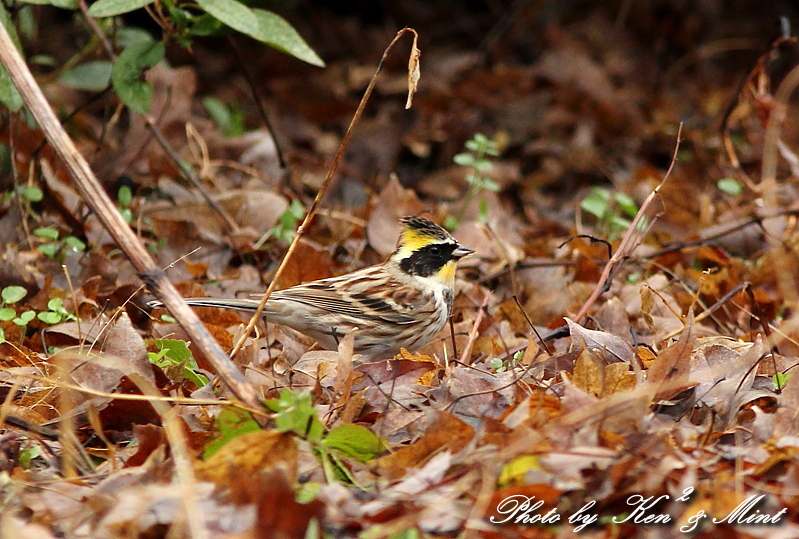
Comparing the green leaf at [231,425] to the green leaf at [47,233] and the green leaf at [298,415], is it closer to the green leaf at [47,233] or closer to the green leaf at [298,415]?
the green leaf at [298,415]

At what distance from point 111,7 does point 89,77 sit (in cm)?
235

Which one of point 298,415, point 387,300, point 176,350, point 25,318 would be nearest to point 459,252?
point 387,300

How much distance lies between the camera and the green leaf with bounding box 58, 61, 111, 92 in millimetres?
6566

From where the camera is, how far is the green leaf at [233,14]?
4543 millimetres

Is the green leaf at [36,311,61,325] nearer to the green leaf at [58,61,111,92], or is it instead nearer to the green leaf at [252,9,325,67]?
the green leaf at [252,9,325,67]

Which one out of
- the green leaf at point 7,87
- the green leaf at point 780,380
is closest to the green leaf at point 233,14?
the green leaf at point 7,87

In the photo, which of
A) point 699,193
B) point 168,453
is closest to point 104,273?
point 168,453

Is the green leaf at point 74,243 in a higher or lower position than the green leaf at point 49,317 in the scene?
lower

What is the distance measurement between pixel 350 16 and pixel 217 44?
153cm

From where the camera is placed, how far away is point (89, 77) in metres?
6.61

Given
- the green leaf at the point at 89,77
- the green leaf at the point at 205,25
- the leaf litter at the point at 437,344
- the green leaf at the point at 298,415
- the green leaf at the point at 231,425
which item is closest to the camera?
the leaf litter at the point at 437,344

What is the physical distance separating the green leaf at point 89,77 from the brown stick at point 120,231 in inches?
131

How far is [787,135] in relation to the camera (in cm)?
887

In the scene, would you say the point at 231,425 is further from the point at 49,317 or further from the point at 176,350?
the point at 49,317
